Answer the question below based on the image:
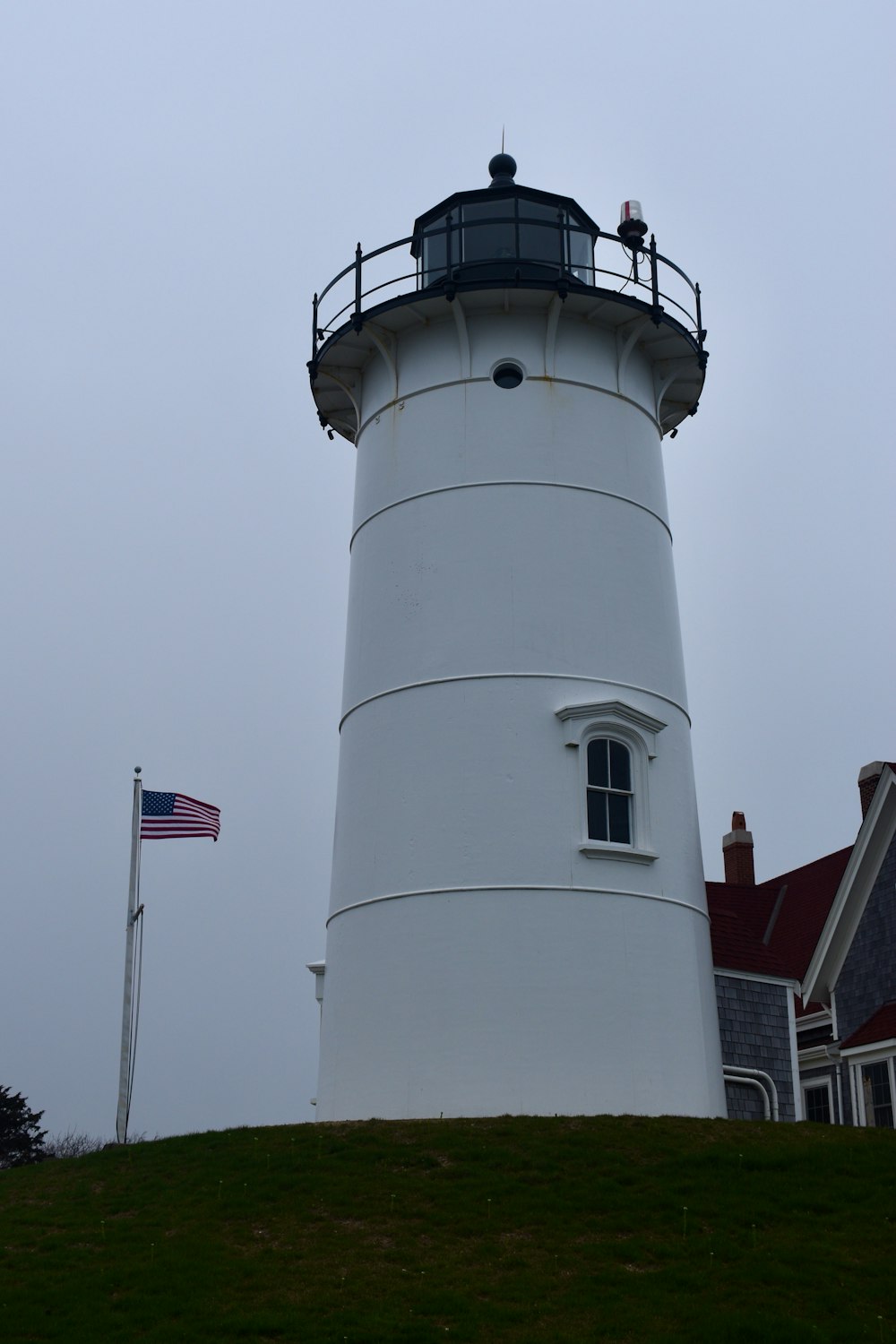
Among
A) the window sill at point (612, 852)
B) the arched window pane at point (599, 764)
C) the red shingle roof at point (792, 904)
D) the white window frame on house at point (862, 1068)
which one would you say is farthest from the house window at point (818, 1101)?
the arched window pane at point (599, 764)

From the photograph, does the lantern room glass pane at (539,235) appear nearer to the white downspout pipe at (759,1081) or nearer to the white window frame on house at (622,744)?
the white window frame on house at (622,744)

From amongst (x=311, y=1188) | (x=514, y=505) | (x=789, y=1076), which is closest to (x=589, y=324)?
(x=514, y=505)

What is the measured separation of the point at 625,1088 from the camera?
53.3 feet

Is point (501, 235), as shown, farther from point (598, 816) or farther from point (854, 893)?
point (854, 893)

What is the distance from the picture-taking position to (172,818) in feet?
64.8

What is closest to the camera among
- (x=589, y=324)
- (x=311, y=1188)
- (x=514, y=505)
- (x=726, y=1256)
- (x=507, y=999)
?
(x=726, y=1256)

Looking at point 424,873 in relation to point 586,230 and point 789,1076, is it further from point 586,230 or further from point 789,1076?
point 586,230

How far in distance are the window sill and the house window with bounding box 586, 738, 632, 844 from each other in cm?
25

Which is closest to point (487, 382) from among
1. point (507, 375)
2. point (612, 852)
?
point (507, 375)

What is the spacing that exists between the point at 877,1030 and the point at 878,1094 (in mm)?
890

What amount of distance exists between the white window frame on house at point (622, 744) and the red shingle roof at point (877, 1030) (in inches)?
199

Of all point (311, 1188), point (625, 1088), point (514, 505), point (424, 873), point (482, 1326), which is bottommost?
point (482, 1326)

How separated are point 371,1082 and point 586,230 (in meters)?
10.8

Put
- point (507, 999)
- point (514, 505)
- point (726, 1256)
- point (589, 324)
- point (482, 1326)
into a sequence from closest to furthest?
point (482, 1326) < point (726, 1256) < point (507, 999) < point (514, 505) < point (589, 324)
